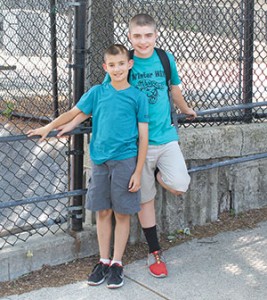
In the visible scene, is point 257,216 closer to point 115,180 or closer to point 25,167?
point 115,180

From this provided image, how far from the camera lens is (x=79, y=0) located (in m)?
3.82

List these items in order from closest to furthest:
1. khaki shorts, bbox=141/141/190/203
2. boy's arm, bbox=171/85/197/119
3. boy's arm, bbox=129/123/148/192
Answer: boy's arm, bbox=129/123/148/192, khaki shorts, bbox=141/141/190/203, boy's arm, bbox=171/85/197/119

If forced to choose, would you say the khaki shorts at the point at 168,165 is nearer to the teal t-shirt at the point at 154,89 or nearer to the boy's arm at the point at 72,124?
the teal t-shirt at the point at 154,89

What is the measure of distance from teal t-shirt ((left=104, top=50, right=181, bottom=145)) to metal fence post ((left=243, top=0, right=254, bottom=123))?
4.55 ft

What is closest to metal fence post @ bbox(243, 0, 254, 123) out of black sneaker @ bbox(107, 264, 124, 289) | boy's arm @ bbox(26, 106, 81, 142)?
boy's arm @ bbox(26, 106, 81, 142)

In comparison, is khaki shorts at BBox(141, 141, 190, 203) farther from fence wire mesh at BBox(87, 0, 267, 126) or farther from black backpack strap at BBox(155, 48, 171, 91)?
fence wire mesh at BBox(87, 0, 267, 126)

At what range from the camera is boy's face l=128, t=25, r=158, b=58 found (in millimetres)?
3641

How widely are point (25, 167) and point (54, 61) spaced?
4.77 feet

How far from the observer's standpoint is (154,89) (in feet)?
12.3

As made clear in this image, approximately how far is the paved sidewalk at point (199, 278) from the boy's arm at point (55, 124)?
3.24 feet

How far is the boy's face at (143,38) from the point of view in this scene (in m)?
3.64

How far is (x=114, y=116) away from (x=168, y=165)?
1.77ft

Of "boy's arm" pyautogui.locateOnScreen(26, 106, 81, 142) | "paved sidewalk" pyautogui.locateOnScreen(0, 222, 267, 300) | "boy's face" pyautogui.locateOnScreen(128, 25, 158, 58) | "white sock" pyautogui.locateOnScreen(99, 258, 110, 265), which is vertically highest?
"boy's face" pyautogui.locateOnScreen(128, 25, 158, 58)

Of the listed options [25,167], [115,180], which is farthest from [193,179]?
[25,167]
